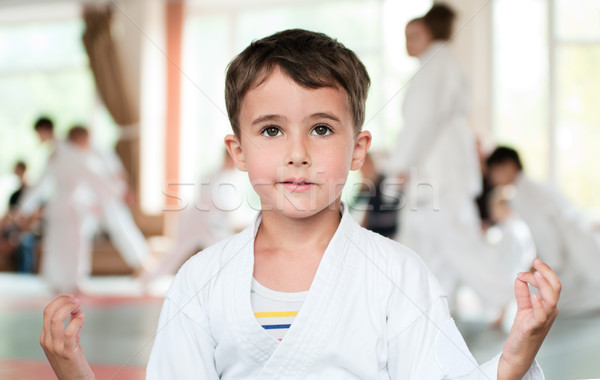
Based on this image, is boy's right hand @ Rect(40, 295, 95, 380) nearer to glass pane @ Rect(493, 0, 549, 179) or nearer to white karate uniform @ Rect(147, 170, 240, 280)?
white karate uniform @ Rect(147, 170, 240, 280)

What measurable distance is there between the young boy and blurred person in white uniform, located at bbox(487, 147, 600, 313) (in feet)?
10.7

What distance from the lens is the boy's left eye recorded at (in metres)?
1.09

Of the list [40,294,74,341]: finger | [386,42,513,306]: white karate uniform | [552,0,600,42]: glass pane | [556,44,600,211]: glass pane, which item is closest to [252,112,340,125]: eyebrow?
[40,294,74,341]: finger

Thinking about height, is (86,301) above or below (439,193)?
below

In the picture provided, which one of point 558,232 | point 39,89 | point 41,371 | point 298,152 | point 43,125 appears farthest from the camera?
point 39,89

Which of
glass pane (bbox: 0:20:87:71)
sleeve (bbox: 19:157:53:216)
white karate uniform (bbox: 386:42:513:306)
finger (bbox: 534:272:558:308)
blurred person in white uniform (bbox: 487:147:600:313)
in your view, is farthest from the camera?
glass pane (bbox: 0:20:87:71)

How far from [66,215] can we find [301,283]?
465 centimetres

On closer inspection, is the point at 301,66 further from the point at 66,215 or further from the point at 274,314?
the point at 66,215

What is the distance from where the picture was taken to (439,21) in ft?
10.8

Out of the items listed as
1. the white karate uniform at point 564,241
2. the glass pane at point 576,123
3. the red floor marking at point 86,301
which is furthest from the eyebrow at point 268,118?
the glass pane at point 576,123

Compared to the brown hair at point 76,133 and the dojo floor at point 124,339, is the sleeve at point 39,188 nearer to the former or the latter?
the brown hair at point 76,133

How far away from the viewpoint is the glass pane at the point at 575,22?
24.8ft

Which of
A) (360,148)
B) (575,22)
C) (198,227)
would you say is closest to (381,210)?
(198,227)

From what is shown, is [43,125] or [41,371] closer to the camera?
[41,371]
